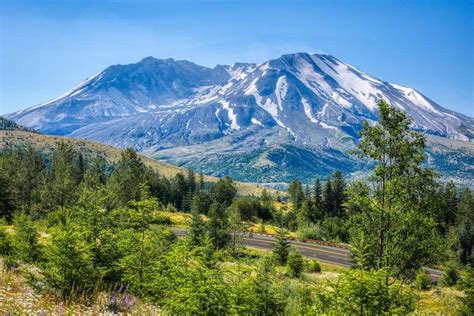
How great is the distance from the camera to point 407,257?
19500 mm

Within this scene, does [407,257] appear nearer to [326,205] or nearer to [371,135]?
[371,135]

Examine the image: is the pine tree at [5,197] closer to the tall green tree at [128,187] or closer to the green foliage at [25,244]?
the tall green tree at [128,187]

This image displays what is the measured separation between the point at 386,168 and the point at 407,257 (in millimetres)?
4729

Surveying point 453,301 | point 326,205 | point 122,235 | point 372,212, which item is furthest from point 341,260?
point 326,205

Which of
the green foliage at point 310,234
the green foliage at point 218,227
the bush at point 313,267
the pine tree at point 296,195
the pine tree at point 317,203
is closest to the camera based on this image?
the bush at point 313,267

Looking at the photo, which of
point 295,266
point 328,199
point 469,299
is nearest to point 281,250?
point 295,266

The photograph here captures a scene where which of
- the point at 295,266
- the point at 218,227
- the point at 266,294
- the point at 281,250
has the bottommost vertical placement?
the point at 295,266

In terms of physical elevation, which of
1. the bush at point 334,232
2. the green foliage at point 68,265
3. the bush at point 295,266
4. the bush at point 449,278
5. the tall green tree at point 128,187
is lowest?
the bush at point 334,232

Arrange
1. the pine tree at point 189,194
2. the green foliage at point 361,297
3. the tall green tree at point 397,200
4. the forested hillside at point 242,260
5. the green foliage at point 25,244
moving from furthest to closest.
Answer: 1. the pine tree at point 189,194
2. the tall green tree at point 397,200
3. the green foliage at point 25,244
4. the forested hillside at point 242,260
5. the green foliage at point 361,297

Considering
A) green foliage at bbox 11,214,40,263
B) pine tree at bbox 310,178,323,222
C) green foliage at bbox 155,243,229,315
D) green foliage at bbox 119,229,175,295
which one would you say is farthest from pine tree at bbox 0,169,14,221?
pine tree at bbox 310,178,323,222

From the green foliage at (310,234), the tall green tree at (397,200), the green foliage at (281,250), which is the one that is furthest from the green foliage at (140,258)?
the green foliage at (310,234)

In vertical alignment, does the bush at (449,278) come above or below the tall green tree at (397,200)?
below

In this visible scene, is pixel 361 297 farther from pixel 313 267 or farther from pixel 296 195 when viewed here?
pixel 296 195

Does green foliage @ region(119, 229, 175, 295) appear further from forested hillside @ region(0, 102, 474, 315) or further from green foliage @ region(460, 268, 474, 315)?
green foliage @ region(460, 268, 474, 315)
